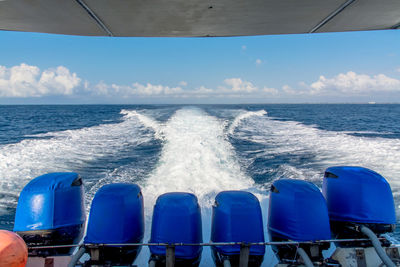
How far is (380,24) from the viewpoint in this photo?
1.68 m

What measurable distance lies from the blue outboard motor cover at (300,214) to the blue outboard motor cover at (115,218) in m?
1.09

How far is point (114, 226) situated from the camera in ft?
6.31

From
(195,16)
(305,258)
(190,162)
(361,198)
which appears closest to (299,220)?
(305,258)

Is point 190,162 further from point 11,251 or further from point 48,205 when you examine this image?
point 11,251

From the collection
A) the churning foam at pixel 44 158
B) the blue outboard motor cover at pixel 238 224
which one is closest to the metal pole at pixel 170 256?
the blue outboard motor cover at pixel 238 224

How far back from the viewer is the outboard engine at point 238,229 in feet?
6.10

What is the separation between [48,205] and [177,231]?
1009 millimetres

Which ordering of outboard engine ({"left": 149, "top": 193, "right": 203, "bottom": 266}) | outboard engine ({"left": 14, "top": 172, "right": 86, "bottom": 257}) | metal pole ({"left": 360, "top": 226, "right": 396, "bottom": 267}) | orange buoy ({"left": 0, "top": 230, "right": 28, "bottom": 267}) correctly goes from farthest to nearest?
outboard engine ({"left": 14, "top": 172, "right": 86, "bottom": 257})
outboard engine ({"left": 149, "top": 193, "right": 203, "bottom": 266})
metal pole ({"left": 360, "top": 226, "right": 396, "bottom": 267})
orange buoy ({"left": 0, "top": 230, "right": 28, "bottom": 267})

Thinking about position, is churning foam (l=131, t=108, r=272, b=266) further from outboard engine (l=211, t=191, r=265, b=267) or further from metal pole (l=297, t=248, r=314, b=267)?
metal pole (l=297, t=248, r=314, b=267)

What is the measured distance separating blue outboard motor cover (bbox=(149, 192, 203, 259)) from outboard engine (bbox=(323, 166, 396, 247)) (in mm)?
1120

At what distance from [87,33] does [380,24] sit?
1928mm

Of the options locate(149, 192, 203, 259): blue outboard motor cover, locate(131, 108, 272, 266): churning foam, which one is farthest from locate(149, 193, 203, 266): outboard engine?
locate(131, 108, 272, 266): churning foam

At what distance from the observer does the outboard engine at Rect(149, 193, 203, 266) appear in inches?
73.0

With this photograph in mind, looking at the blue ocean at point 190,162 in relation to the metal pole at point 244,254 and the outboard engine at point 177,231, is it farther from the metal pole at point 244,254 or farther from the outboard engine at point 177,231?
the metal pole at point 244,254
